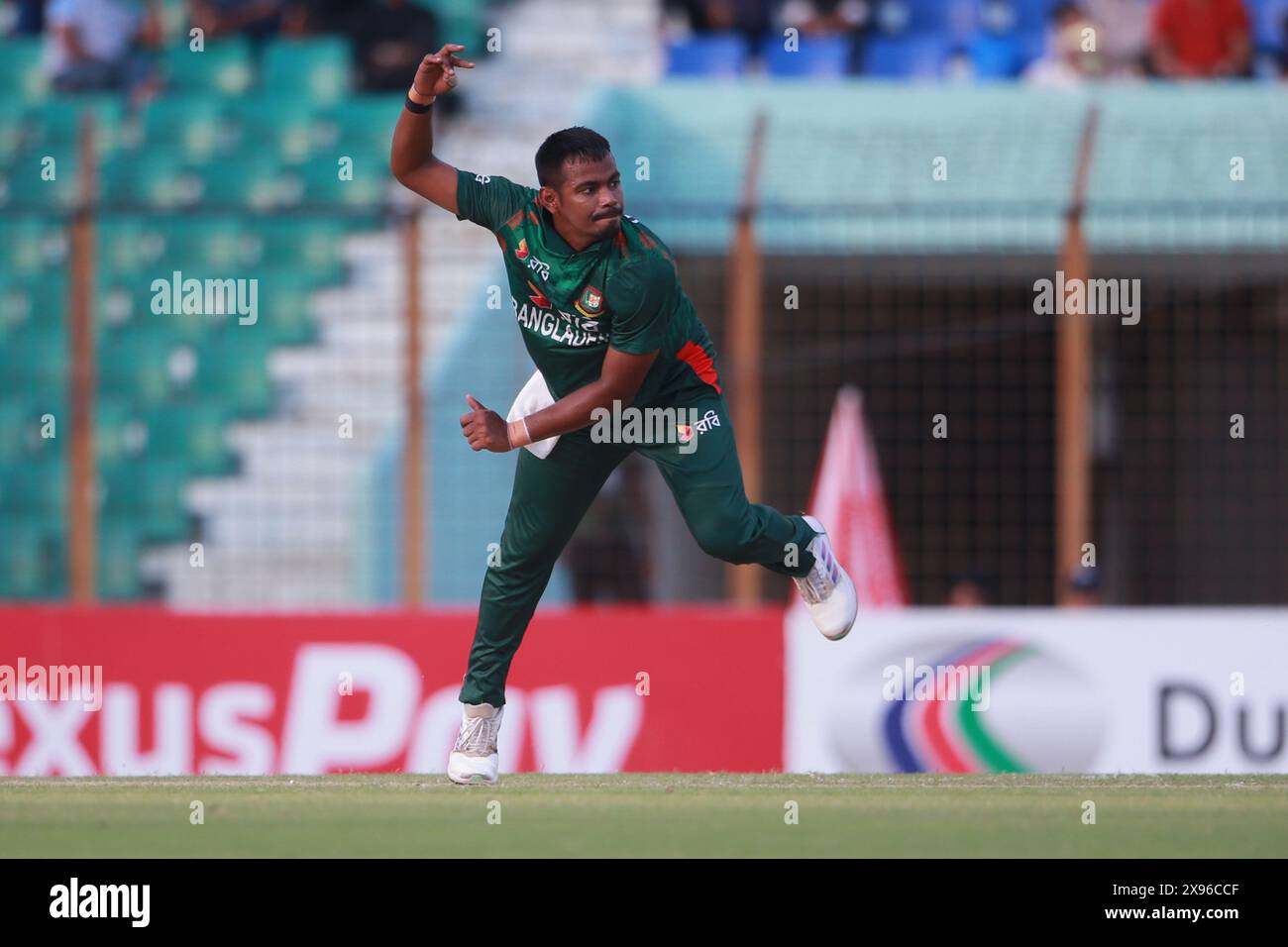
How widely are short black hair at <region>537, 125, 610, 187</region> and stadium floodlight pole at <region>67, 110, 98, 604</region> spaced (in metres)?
6.06

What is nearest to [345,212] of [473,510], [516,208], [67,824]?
[473,510]

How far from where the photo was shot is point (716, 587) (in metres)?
15.1

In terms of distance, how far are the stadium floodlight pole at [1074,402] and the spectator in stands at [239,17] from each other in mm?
7428

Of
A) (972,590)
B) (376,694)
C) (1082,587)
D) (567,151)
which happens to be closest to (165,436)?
(376,694)

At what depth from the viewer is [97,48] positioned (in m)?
17.2

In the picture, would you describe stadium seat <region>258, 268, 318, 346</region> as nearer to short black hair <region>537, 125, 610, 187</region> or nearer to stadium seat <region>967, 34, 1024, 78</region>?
stadium seat <region>967, 34, 1024, 78</region>

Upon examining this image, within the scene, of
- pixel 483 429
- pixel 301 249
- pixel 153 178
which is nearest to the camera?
pixel 483 429

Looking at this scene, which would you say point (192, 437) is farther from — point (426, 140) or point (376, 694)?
point (426, 140)

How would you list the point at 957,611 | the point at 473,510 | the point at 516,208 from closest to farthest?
the point at 516,208 → the point at 957,611 → the point at 473,510

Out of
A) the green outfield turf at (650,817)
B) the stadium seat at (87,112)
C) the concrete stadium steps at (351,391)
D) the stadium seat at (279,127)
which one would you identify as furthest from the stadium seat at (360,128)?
the green outfield turf at (650,817)

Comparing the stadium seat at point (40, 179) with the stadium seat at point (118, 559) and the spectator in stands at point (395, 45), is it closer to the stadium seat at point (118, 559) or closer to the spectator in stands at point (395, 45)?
the stadium seat at point (118, 559)

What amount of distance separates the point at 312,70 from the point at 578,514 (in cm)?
998

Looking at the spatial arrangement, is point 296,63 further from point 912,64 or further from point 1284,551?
point 1284,551

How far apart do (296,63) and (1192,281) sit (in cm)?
693
